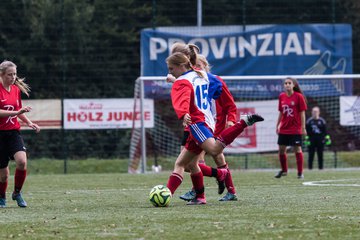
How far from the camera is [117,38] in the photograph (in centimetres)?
3184

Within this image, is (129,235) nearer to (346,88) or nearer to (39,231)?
(39,231)

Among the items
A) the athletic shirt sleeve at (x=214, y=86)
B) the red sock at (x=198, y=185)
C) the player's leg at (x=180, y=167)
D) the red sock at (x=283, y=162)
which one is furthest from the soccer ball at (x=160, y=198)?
the red sock at (x=283, y=162)

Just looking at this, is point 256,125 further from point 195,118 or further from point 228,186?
point 195,118

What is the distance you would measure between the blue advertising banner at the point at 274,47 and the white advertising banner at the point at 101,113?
259 cm

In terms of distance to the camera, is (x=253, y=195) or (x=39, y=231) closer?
(x=39, y=231)

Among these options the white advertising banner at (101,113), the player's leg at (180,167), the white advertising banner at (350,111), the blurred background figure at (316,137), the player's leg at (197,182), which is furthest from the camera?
the white advertising banner at (350,111)

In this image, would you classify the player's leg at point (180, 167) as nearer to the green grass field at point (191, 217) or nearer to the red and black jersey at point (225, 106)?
the green grass field at point (191, 217)

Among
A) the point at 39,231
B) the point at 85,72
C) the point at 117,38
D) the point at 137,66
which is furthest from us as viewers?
the point at 117,38

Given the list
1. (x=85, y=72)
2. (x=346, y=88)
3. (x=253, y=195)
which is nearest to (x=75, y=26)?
(x=85, y=72)

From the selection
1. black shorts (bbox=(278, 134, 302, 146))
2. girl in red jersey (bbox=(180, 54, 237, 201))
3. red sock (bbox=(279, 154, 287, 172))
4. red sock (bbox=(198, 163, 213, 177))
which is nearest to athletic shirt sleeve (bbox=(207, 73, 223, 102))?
girl in red jersey (bbox=(180, 54, 237, 201))

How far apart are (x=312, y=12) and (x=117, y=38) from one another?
6625 millimetres

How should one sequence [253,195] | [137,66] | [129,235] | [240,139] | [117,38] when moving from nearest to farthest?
[129,235]
[253,195]
[240,139]
[137,66]
[117,38]

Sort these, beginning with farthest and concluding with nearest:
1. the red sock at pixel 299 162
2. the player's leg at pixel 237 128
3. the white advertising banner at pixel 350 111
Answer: the white advertising banner at pixel 350 111 → the red sock at pixel 299 162 → the player's leg at pixel 237 128

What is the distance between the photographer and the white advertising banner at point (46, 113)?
77.4 ft
